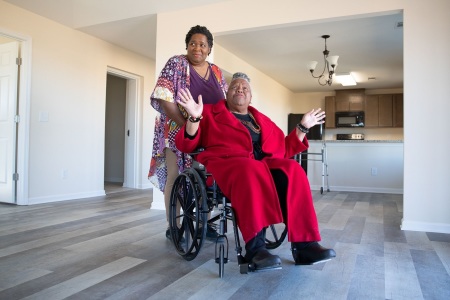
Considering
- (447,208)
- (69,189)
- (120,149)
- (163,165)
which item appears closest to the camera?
(163,165)

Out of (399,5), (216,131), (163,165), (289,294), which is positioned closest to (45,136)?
(163,165)

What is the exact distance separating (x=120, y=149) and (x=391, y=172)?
4.81 meters

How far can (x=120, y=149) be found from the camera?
6723 millimetres

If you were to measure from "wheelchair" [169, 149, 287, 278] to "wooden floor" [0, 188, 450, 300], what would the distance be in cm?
10

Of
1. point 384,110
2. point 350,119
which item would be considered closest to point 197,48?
point 350,119

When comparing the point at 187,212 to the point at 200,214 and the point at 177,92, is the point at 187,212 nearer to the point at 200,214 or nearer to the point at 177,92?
the point at 200,214

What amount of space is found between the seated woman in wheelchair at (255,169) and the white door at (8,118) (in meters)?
3.06

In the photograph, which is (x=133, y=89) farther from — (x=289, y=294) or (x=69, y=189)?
(x=289, y=294)

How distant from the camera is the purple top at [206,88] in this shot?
2.10 metres

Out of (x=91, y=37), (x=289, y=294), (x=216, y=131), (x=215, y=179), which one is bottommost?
(x=289, y=294)

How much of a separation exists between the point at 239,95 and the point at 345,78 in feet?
19.1

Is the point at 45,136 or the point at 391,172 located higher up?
the point at 45,136

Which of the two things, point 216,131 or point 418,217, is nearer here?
point 216,131

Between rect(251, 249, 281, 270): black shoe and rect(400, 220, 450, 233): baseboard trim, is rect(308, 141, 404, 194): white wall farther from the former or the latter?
rect(251, 249, 281, 270): black shoe
